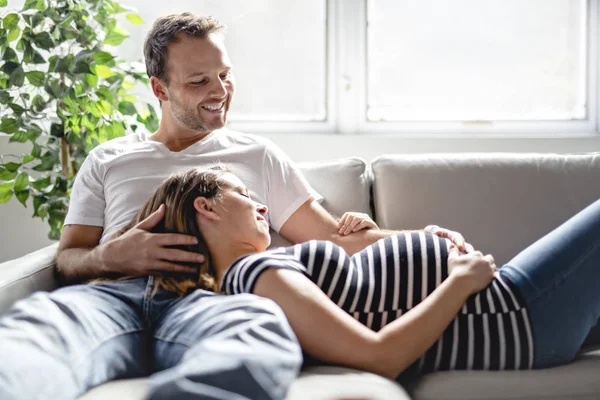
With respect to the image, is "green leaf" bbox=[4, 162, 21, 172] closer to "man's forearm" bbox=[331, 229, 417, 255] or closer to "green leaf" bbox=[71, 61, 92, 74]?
"green leaf" bbox=[71, 61, 92, 74]

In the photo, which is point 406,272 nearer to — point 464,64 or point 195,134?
point 195,134

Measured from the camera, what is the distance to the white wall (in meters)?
2.65

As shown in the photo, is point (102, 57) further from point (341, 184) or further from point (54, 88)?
point (341, 184)

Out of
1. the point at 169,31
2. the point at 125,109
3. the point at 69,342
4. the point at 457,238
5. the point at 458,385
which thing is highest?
the point at 169,31

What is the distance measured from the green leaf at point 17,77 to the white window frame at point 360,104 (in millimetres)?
913

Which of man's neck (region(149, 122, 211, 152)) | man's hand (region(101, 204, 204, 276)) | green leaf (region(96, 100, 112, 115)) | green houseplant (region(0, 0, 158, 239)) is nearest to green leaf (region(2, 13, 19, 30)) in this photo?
green houseplant (region(0, 0, 158, 239))

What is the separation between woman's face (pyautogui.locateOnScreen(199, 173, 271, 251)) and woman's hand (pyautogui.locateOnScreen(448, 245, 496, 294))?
41cm

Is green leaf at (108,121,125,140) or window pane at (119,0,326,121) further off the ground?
window pane at (119,0,326,121)

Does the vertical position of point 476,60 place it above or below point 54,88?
above

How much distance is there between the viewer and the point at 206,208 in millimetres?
1388

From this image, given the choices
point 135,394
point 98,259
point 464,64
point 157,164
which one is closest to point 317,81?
point 464,64

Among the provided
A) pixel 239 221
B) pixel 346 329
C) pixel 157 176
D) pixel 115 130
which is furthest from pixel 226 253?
pixel 115 130

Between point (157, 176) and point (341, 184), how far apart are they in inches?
22.0

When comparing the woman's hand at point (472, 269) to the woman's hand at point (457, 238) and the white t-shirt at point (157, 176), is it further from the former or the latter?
the white t-shirt at point (157, 176)
